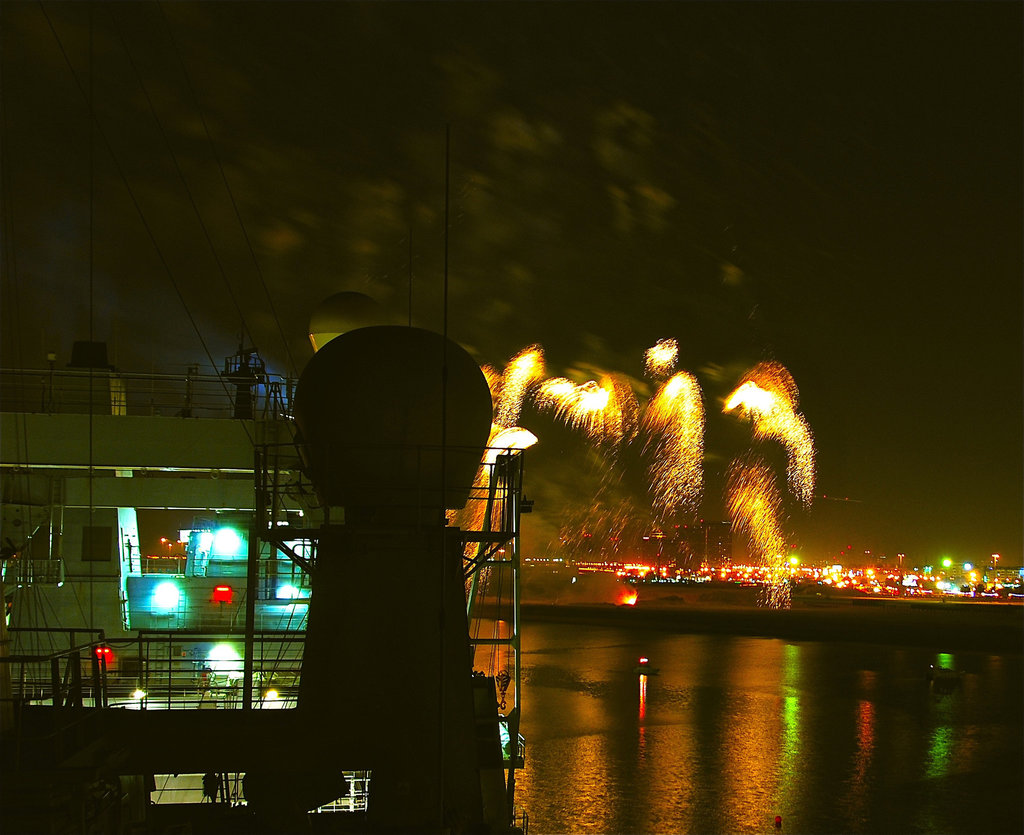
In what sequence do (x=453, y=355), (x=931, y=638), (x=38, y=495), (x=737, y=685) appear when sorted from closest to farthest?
(x=453, y=355) < (x=38, y=495) < (x=737, y=685) < (x=931, y=638)

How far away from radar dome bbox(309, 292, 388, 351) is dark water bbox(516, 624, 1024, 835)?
17.5 meters

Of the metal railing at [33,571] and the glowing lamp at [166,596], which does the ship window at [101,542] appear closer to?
the metal railing at [33,571]

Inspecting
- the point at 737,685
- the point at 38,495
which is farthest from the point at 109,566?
the point at 737,685

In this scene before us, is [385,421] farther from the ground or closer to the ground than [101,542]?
farther from the ground

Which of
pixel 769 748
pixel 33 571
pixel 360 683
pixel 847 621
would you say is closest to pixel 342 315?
pixel 33 571

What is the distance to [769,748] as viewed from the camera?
42.3 metres

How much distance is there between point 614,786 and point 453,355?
27.2m

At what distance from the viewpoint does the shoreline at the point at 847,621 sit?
90.2 m

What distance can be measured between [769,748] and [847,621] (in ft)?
222

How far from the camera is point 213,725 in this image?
11.2 m

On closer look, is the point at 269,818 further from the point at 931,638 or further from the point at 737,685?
the point at 931,638

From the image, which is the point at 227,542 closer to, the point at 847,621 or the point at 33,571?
the point at 33,571

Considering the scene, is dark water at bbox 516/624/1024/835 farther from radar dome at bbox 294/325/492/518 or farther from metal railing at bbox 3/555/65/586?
radar dome at bbox 294/325/492/518

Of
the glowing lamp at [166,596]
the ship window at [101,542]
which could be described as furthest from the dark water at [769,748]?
the ship window at [101,542]
